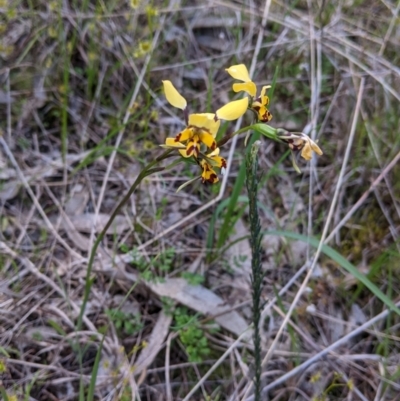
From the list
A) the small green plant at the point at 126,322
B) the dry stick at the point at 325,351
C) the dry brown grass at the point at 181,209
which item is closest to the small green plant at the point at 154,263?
the dry brown grass at the point at 181,209

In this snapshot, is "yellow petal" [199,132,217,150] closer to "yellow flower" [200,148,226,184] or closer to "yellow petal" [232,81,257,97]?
"yellow flower" [200,148,226,184]

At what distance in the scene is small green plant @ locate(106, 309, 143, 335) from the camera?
5.36 feet

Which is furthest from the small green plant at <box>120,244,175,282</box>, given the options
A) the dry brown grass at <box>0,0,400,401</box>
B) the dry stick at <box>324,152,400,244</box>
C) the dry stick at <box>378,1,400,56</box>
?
the dry stick at <box>378,1,400,56</box>

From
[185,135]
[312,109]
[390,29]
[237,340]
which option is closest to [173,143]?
[185,135]

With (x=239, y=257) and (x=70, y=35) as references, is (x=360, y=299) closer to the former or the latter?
(x=239, y=257)

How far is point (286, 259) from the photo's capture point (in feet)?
6.44

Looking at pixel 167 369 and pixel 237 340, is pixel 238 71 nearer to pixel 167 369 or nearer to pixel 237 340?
pixel 237 340

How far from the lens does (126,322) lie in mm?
1643

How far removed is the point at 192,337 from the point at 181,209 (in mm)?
588

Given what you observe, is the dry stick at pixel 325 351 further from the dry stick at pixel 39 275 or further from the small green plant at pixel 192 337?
the dry stick at pixel 39 275

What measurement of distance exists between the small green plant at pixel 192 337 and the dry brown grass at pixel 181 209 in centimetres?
1

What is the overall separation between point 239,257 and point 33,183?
897 mm

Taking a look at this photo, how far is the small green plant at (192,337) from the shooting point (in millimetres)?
1598

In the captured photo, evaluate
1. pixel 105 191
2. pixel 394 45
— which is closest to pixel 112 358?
pixel 105 191
